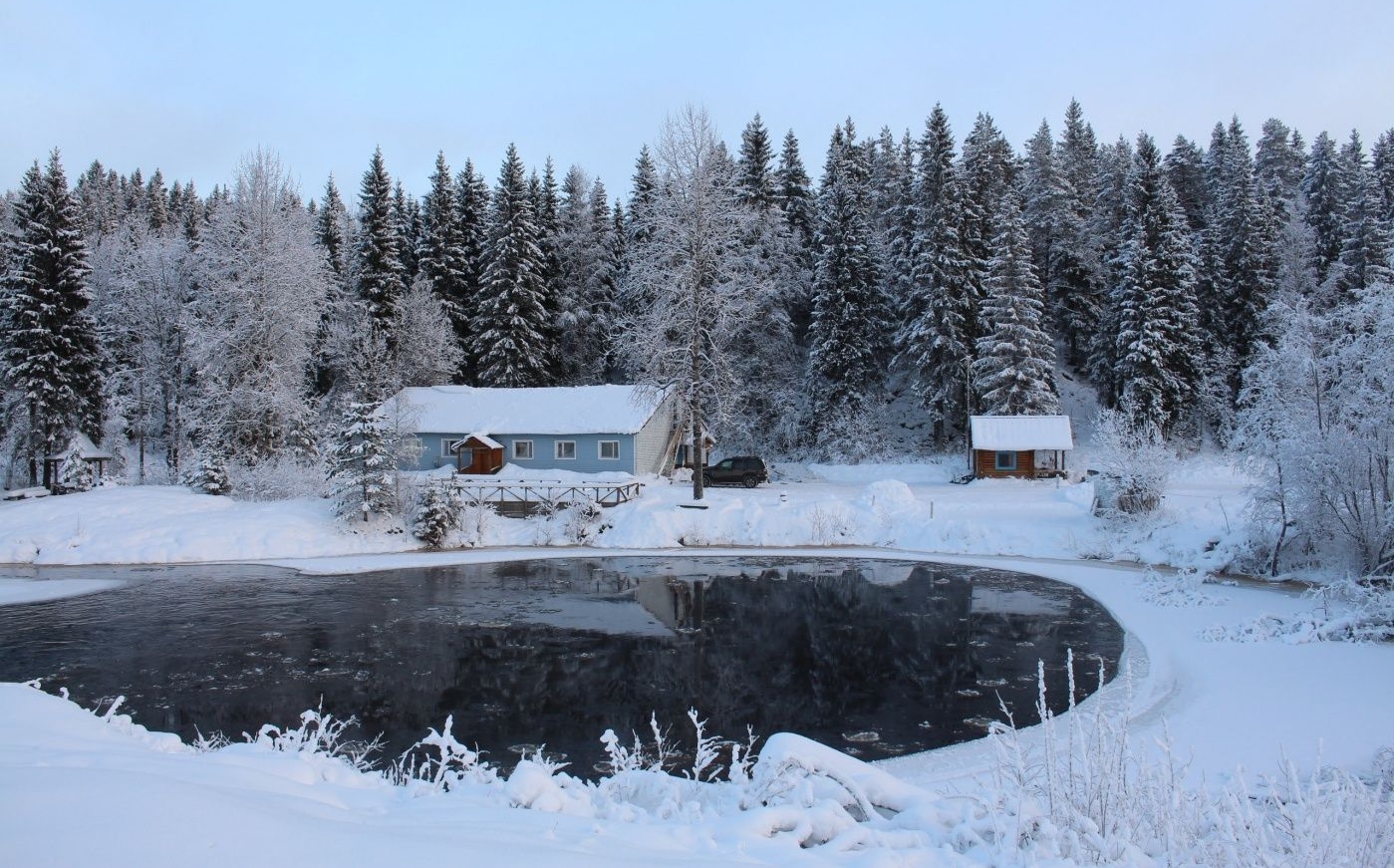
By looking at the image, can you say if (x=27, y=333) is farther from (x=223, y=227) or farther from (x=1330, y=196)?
(x=1330, y=196)

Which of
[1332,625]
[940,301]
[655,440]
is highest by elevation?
[940,301]

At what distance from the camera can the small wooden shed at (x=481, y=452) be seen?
3938 cm

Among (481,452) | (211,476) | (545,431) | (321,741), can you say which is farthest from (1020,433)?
(211,476)

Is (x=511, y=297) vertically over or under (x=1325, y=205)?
under

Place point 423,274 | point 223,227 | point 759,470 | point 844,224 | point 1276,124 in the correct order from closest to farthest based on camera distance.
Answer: point 223,227 → point 759,470 → point 844,224 → point 423,274 → point 1276,124

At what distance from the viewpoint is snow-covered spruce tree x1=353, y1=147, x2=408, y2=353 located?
1777 inches

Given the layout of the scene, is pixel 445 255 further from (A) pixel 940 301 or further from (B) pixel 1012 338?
(B) pixel 1012 338

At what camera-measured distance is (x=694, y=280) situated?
30.8 metres

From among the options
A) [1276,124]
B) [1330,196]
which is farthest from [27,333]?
[1276,124]

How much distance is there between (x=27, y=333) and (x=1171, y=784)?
1857 inches

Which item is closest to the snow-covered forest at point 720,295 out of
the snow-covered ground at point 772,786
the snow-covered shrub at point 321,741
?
the snow-covered ground at point 772,786

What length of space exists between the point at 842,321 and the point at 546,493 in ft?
72.3

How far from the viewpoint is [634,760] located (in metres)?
7.64

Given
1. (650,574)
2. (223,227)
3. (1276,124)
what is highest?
(1276,124)
